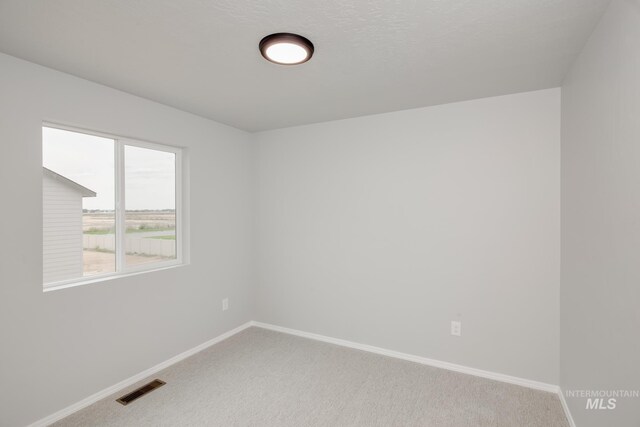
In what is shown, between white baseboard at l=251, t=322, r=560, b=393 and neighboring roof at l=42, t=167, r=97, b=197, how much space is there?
245 centimetres

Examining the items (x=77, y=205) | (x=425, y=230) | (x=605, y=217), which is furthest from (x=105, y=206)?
(x=605, y=217)

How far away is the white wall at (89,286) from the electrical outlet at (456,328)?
8.01 feet

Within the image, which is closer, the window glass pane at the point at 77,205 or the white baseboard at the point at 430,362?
the window glass pane at the point at 77,205

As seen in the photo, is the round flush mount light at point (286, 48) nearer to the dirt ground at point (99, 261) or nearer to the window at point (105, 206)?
the window at point (105, 206)

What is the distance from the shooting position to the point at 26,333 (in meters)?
2.16

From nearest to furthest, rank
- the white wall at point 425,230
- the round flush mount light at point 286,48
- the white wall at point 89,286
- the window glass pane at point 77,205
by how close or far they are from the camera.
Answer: the round flush mount light at point 286,48, the white wall at point 89,286, the window glass pane at point 77,205, the white wall at point 425,230

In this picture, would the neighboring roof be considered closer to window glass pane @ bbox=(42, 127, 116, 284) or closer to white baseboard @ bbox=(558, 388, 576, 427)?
window glass pane @ bbox=(42, 127, 116, 284)

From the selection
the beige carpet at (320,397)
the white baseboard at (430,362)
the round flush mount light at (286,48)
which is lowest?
the beige carpet at (320,397)

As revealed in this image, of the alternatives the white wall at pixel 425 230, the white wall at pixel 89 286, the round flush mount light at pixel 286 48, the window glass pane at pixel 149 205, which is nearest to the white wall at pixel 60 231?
the white wall at pixel 89 286

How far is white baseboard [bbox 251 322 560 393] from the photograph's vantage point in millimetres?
2703

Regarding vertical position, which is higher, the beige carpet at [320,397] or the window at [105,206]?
the window at [105,206]

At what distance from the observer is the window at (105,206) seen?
241 centimetres

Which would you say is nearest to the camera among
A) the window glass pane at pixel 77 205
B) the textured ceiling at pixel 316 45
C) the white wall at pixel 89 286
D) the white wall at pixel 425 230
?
the textured ceiling at pixel 316 45

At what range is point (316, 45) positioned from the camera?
1.95 m
